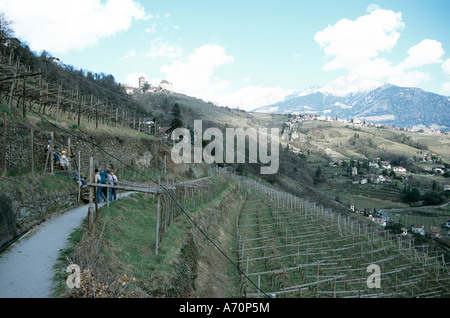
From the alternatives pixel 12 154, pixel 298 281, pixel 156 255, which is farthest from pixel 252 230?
pixel 12 154

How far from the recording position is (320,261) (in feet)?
48.4

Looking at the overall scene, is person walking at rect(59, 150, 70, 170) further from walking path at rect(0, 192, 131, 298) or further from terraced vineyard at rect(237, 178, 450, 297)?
terraced vineyard at rect(237, 178, 450, 297)

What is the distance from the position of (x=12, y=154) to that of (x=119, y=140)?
12930mm

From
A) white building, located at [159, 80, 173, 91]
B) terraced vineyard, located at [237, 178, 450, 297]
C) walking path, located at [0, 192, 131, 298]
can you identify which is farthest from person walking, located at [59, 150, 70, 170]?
white building, located at [159, 80, 173, 91]

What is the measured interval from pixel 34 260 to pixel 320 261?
11816 mm

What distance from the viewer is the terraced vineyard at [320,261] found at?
13695 millimetres

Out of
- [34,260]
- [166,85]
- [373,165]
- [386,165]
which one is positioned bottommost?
[386,165]

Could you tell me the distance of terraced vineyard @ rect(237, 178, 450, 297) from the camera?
13695mm

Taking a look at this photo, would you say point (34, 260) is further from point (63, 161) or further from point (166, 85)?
point (166, 85)

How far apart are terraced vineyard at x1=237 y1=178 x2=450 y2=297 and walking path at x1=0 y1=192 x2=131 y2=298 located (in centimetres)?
591

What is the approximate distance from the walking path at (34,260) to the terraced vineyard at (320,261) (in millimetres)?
5914

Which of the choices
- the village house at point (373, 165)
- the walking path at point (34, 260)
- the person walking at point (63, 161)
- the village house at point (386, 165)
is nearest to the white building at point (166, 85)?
the village house at point (373, 165)

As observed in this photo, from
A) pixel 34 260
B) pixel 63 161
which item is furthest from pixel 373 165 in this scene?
pixel 34 260

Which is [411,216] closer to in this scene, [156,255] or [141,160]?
[141,160]
